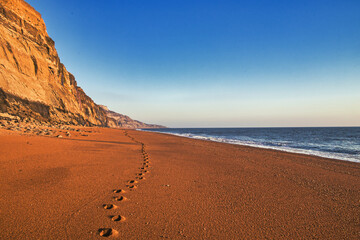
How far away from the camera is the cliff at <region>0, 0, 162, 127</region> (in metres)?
18.7

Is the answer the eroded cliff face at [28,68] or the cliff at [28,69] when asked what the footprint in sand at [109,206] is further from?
the eroded cliff face at [28,68]

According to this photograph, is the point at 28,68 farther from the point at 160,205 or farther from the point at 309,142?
the point at 309,142

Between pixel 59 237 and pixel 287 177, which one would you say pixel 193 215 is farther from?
pixel 287 177

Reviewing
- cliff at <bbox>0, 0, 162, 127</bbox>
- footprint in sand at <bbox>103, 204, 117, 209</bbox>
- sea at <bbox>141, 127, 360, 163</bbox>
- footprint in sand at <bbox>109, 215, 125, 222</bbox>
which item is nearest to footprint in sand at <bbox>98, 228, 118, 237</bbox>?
footprint in sand at <bbox>109, 215, 125, 222</bbox>

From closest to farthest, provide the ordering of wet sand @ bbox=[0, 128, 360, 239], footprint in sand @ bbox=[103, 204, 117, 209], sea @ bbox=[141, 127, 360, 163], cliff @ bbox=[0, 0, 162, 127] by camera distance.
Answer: wet sand @ bbox=[0, 128, 360, 239] < footprint in sand @ bbox=[103, 204, 117, 209] < sea @ bbox=[141, 127, 360, 163] < cliff @ bbox=[0, 0, 162, 127]

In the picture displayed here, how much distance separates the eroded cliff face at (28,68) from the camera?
1877 cm

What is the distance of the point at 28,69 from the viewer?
22938 millimetres

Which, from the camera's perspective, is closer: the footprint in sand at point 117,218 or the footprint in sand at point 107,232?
the footprint in sand at point 107,232

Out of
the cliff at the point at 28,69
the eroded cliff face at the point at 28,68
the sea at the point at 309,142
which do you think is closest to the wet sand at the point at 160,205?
the sea at the point at 309,142

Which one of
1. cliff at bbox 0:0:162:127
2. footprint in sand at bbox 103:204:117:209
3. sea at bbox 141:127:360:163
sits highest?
cliff at bbox 0:0:162:127

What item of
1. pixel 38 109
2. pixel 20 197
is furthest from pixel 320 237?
pixel 38 109

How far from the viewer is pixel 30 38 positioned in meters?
25.9

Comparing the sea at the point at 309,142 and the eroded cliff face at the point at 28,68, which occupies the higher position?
the eroded cliff face at the point at 28,68

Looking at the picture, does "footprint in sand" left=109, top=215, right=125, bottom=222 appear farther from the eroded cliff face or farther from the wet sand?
the eroded cliff face
